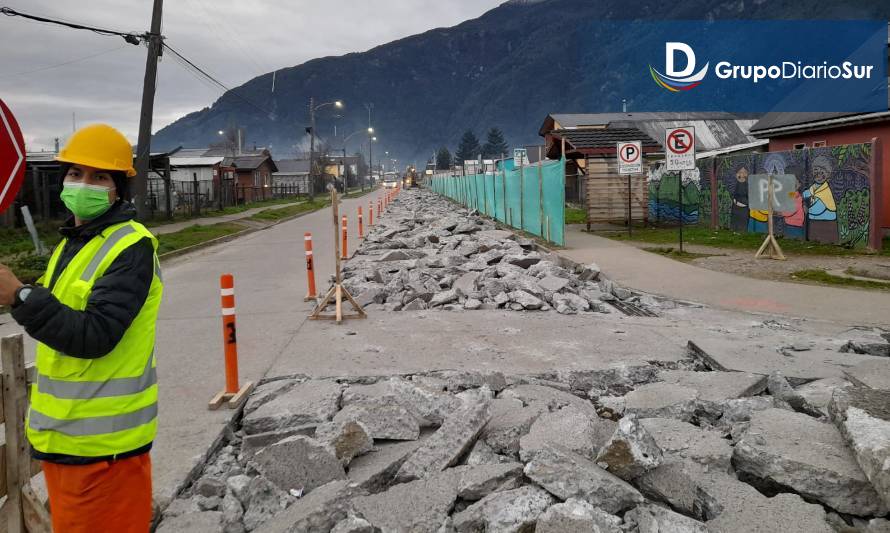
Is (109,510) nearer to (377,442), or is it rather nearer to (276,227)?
(377,442)

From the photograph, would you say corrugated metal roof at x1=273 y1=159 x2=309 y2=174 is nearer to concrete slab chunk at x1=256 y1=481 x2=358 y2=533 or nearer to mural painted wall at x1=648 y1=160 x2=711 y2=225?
mural painted wall at x1=648 y1=160 x2=711 y2=225

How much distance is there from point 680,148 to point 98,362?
Answer: 52.0ft

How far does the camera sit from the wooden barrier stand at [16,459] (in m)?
3.03

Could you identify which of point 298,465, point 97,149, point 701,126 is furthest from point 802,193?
point 701,126

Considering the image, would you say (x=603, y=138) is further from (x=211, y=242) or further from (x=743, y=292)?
(x=743, y=292)

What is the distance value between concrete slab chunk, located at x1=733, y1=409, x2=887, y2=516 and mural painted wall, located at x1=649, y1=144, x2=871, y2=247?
1385 cm

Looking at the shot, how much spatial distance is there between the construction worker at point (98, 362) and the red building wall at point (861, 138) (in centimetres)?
1951

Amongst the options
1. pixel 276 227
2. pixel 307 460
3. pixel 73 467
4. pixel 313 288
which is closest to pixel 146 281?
pixel 73 467

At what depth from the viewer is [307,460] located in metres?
4.39

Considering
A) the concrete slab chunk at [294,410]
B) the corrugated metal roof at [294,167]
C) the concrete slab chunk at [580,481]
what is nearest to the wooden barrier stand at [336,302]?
the concrete slab chunk at [294,410]

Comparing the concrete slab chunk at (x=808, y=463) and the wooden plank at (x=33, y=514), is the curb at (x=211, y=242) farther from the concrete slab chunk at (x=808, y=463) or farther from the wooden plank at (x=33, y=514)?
the concrete slab chunk at (x=808, y=463)

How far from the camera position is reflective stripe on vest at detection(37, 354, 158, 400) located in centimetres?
265

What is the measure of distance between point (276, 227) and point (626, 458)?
28505mm

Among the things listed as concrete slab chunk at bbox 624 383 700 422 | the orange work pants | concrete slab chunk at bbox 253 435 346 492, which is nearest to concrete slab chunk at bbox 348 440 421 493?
concrete slab chunk at bbox 253 435 346 492
